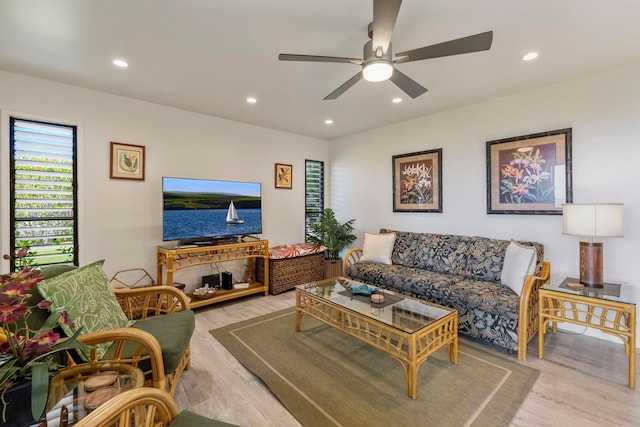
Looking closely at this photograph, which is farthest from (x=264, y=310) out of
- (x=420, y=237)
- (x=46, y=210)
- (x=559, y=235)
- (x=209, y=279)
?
(x=559, y=235)

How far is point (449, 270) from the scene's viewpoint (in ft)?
11.2

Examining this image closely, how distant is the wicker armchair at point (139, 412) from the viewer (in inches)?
35.8

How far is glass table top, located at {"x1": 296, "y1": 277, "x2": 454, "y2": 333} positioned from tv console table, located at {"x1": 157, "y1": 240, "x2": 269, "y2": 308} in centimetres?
131

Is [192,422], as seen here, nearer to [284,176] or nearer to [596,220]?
[596,220]

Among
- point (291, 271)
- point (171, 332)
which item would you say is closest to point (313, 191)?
point (291, 271)

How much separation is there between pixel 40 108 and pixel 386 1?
3.52m

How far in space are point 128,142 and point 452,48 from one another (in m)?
3.57

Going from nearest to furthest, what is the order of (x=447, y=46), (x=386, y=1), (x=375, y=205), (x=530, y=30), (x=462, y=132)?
1. (x=386, y=1)
2. (x=447, y=46)
3. (x=530, y=30)
4. (x=462, y=132)
5. (x=375, y=205)

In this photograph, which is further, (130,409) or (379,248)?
(379,248)

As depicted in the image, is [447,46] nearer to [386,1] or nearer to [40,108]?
[386,1]

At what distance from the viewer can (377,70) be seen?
188 centimetres

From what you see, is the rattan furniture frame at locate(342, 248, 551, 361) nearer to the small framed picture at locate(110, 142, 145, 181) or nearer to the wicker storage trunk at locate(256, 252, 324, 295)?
the wicker storage trunk at locate(256, 252, 324, 295)

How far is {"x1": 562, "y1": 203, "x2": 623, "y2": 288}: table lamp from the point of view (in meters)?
2.30

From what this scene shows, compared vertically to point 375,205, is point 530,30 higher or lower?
higher
